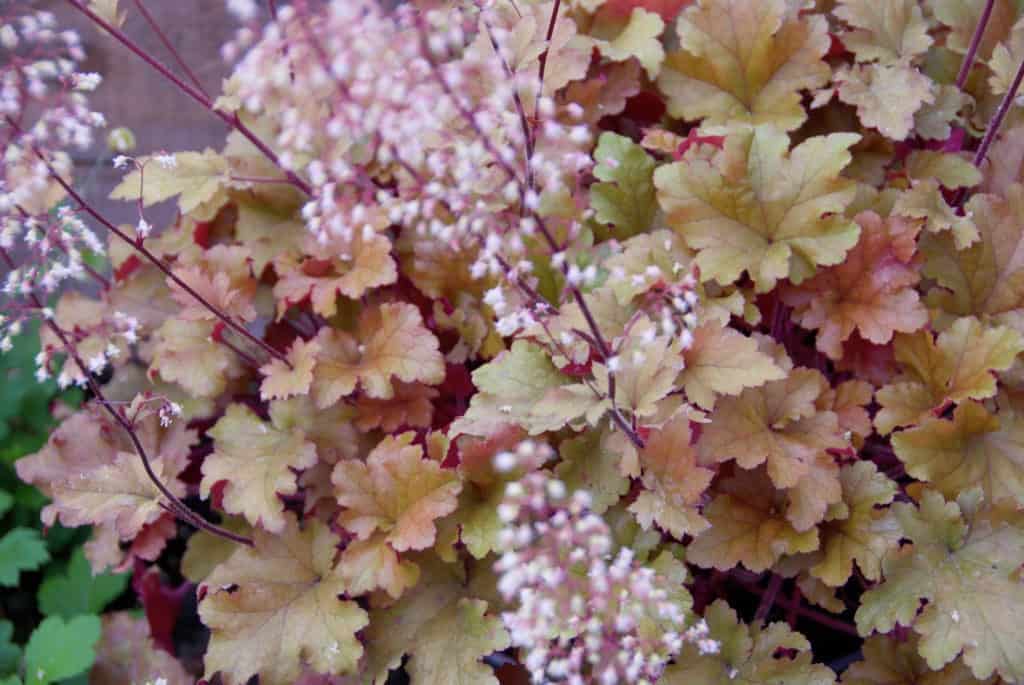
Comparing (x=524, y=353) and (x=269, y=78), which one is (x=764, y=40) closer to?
(x=524, y=353)

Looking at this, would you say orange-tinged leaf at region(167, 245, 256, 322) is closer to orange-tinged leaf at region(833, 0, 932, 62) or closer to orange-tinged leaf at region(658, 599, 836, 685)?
orange-tinged leaf at region(658, 599, 836, 685)

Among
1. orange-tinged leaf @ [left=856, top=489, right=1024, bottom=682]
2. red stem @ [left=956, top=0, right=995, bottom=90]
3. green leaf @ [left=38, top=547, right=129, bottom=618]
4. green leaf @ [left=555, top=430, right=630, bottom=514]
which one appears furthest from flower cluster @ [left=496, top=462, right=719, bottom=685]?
green leaf @ [left=38, top=547, right=129, bottom=618]

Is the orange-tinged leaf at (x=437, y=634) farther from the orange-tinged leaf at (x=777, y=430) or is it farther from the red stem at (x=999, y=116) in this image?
the red stem at (x=999, y=116)

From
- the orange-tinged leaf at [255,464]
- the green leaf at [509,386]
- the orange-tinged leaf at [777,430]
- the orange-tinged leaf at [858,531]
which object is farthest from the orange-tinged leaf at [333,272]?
the orange-tinged leaf at [858,531]

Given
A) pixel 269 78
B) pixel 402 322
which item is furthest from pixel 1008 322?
pixel 269 78

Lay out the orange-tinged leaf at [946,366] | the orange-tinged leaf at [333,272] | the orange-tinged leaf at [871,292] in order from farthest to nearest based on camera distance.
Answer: the orange-tinged leaf at [333,272] < the orange-tinged leaf at [871,292] < the orange-tinged leaf at [946,366]

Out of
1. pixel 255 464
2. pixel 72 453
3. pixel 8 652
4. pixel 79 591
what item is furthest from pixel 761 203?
pixel 8 652
